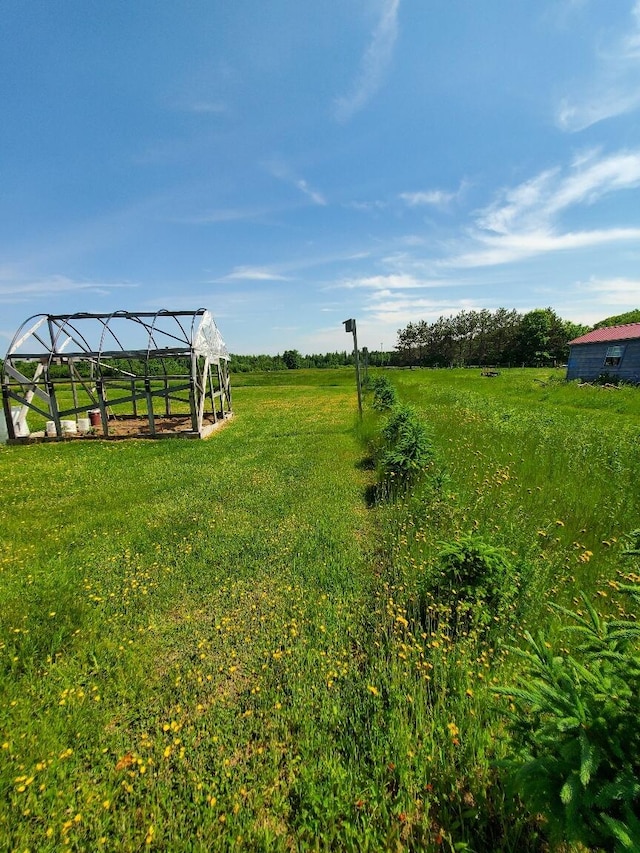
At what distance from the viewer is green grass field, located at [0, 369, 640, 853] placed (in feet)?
7.69

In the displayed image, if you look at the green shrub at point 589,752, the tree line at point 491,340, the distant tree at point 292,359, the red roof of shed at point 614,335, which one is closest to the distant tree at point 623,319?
the tree line at point 491,340

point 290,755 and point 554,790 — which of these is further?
point 290,755

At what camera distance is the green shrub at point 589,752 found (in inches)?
59.5

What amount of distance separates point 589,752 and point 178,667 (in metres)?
3.55

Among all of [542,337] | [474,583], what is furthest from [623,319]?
[474,583]

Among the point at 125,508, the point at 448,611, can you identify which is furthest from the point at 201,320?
the point at 448,611

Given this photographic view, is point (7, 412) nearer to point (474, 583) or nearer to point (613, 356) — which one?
point (474, 583)

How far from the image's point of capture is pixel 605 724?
68.1 inches

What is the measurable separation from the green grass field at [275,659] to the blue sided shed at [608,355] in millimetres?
28429

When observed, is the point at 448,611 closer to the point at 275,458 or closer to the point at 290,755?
the point at 290,755

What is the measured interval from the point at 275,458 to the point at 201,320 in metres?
8.38

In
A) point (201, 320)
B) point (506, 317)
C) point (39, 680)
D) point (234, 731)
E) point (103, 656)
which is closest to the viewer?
point (234, 731)

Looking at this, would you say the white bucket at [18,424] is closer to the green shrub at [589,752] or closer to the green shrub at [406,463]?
the green shrub at [406,463]

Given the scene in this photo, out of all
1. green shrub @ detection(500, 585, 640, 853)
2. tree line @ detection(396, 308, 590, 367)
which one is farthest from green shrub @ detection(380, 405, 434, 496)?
tree line @ detection(396, 308, 590, 367)
